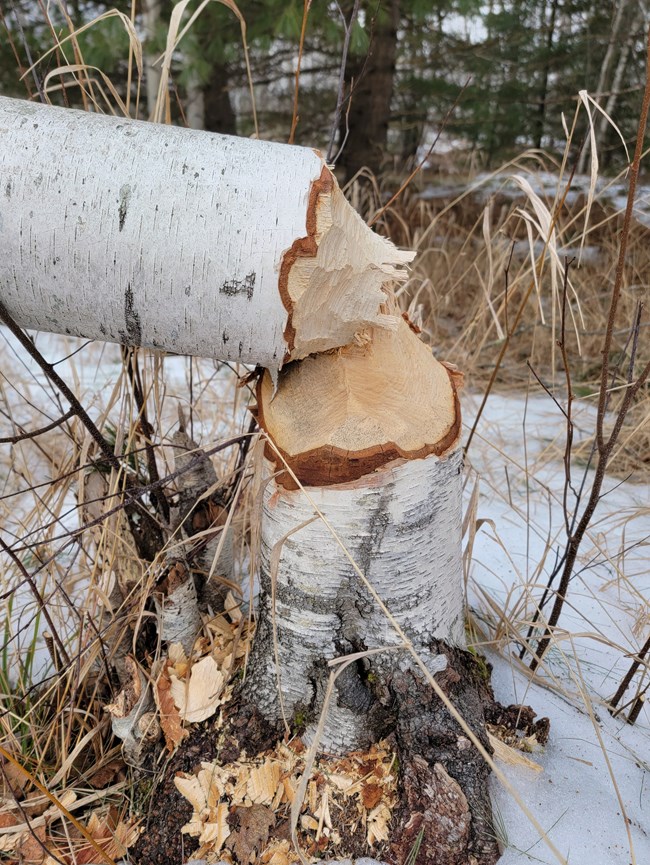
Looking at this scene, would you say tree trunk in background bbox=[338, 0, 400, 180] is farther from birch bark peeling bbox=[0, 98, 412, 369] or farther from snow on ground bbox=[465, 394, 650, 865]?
birch bark peeling bbox=[0, 98, 412, 369]

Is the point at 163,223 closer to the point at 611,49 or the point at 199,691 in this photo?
the point at 199,691

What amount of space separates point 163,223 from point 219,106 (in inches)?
188

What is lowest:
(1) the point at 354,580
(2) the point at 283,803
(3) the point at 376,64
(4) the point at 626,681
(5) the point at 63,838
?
(5) the point at 63,838

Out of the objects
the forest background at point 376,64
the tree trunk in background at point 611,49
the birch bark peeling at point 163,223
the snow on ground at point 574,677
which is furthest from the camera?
the tree trunk in background at point 611,49

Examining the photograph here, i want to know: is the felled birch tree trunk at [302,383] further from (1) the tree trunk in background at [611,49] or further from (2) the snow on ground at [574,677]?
(1) the tree trunk in background at [611,49]

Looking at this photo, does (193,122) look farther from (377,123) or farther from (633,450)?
(633,450)

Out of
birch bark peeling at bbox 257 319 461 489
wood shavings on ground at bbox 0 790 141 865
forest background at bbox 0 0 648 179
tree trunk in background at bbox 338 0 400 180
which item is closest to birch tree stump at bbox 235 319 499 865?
birch bark peeling at bbox 257 319 461 489

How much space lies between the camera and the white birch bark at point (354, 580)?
838 mm

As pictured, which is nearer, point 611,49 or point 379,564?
point 379,564

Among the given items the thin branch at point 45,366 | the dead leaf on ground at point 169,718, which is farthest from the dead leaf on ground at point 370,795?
Answer: the thin branch at point 45,366

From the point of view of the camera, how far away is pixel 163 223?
2.27 feet

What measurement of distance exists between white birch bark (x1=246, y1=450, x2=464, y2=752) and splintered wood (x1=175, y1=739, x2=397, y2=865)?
0.15 feet

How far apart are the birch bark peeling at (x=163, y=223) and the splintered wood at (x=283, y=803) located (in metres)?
0.70

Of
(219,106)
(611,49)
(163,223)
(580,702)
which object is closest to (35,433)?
(163,223)
